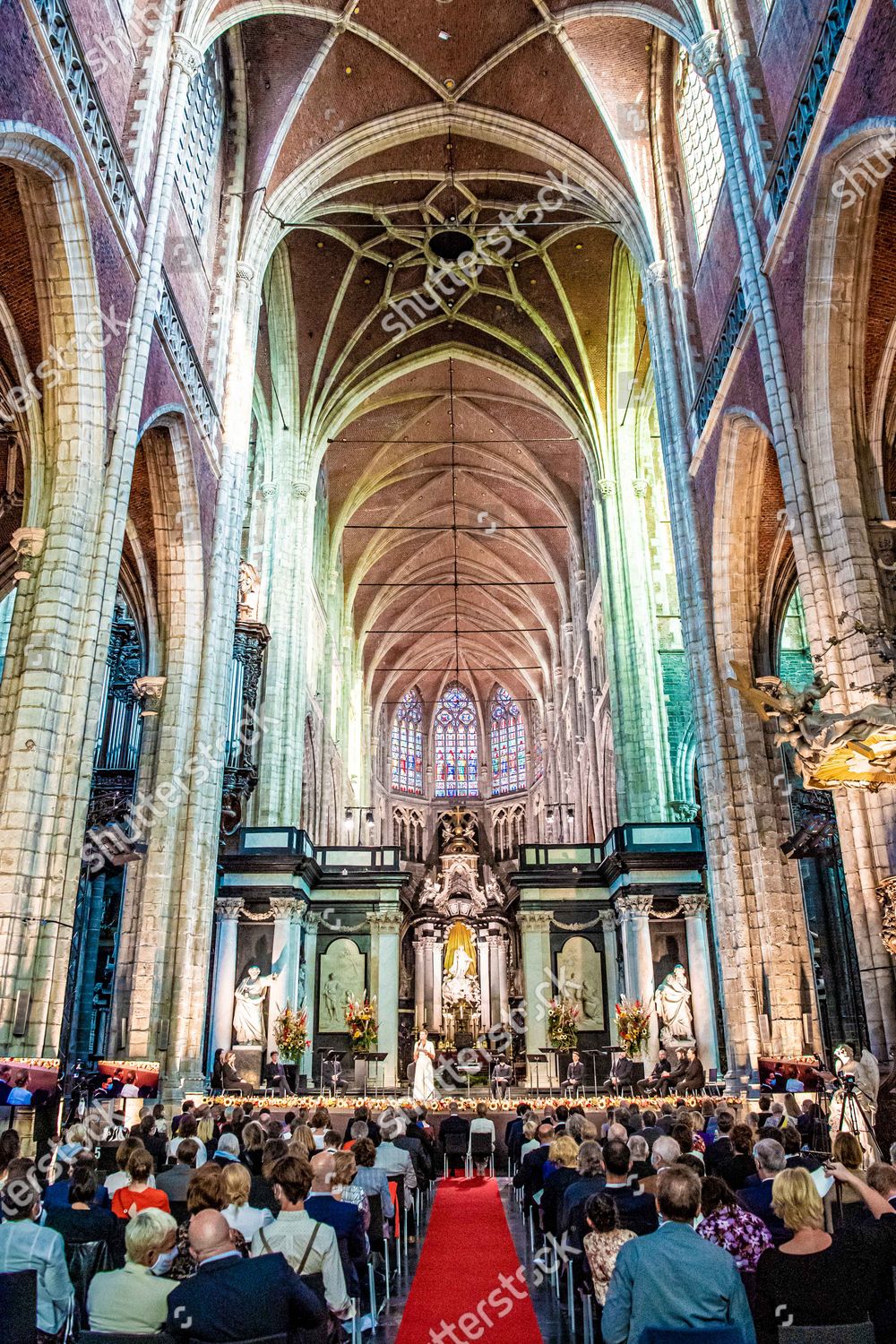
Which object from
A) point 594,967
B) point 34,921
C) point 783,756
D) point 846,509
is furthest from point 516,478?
point 34,921

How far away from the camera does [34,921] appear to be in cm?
970

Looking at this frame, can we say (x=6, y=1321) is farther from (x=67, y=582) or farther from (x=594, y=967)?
(x=594, y=967)

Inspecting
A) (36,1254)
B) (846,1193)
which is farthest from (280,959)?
(36,1254)

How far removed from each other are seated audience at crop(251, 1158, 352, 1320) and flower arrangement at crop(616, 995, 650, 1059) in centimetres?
1731

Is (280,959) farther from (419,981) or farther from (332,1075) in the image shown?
(419,981)

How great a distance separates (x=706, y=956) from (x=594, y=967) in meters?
3.87

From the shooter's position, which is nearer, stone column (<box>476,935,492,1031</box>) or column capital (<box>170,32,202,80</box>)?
column capital (<box>170,32,202,80</box>)

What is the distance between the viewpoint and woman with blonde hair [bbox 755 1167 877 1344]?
3.45 meters

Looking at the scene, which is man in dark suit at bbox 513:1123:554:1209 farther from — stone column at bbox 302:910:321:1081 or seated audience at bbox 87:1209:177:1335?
stone column at bbox 302:910:321:1081

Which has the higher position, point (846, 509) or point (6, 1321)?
point (846, 509)

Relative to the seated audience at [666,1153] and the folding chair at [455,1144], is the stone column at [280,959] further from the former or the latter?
the seated audience at [666,1153]

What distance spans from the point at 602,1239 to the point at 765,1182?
134 cm

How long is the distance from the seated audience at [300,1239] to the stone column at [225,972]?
1718 centimetres

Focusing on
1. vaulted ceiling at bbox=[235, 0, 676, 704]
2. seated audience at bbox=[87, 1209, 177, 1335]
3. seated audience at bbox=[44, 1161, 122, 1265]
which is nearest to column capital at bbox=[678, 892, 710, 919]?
vaulted ceiling at bbox=[235, 0, 676, 704]
